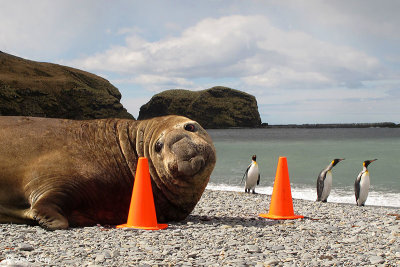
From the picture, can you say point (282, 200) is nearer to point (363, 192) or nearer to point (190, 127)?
point (190, 127)

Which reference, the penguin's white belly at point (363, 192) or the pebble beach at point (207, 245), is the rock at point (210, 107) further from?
the pebble beach at point (207, 245)

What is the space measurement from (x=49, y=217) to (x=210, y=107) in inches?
6968

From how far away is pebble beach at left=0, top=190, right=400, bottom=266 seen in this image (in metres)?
4.26

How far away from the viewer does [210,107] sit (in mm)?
182000

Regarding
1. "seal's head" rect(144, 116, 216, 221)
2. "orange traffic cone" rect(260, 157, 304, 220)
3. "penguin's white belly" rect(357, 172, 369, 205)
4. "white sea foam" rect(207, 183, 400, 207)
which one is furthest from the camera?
"white sea foam" rect(207, 183, 400, 207)

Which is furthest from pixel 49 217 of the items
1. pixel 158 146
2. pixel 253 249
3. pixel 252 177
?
pixel 252 177

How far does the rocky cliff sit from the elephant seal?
281 ft

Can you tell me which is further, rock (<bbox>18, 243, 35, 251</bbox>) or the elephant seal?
the elephant seal

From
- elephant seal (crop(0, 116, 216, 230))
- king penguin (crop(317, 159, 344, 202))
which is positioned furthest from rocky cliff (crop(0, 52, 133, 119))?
elephant seal (crop(0, 116, 216, 230))

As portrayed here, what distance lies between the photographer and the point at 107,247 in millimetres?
4707

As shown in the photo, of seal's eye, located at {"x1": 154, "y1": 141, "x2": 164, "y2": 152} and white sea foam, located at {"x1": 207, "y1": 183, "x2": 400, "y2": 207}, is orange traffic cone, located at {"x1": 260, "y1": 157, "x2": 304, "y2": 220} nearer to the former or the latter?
seal's eye, located at {"x1": 154, "y1": 141, "x2": 164, "y2": 152}

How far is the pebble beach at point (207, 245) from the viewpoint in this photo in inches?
168

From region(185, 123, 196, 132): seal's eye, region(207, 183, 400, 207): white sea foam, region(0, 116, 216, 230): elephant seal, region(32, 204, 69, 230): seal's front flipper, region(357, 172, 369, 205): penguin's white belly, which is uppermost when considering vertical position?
region(185, 123, 196, 132): seal's eye

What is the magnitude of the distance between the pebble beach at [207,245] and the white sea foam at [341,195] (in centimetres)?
956
